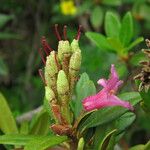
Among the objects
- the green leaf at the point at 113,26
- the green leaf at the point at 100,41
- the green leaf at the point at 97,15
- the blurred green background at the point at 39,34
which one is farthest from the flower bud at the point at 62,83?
the green leaf at the point at 97,15

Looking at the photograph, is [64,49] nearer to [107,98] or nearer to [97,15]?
[107,98]

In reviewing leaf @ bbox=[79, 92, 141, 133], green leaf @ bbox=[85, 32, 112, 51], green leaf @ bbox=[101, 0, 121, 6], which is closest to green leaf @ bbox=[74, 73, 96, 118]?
leaf @ bbox=[79, 92, 141, 133]

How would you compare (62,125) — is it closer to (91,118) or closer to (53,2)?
(91,118)

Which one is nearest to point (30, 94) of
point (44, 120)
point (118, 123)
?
point (44, 120)

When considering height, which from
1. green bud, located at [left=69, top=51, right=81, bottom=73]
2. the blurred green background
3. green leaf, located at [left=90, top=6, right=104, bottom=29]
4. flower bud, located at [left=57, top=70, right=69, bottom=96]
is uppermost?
green bud, located at [left=69, top=51, right=81, bottom=73]

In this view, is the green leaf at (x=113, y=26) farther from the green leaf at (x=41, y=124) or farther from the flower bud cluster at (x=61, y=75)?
the flower bud cluster at (x=61, y=75)

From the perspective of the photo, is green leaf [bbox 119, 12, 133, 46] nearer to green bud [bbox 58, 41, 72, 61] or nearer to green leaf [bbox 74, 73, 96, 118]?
green leaf [bbox 74, 73, 96, 118]

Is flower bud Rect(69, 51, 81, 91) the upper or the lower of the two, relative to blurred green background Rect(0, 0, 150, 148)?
upper

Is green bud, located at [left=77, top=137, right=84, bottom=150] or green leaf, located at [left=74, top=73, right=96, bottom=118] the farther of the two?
green leaf, located at [left=74, top=73, right=96, bottom=118]
